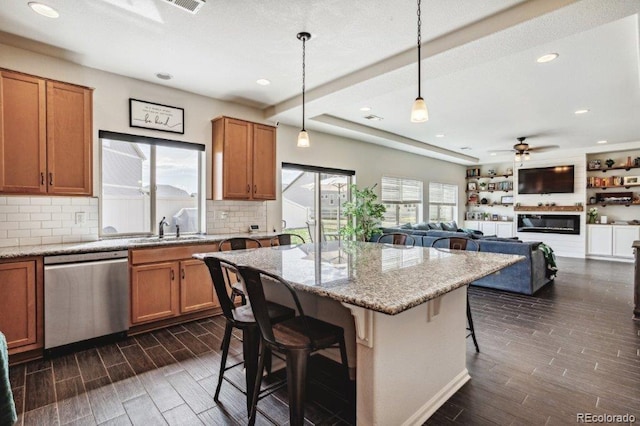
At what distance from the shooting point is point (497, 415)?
2023 millimetres

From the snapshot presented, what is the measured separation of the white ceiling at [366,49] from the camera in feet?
7.97

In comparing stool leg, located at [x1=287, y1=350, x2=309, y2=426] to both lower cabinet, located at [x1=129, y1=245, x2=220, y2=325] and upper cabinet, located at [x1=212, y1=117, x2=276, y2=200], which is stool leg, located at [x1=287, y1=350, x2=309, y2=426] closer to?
lower cabinet, located at [x1=129, y1=245, x2=220, y2=325]

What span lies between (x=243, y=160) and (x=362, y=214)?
2.58 m

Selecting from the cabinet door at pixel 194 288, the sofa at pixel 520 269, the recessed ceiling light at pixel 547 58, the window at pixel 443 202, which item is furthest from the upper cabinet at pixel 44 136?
the window at pixel 443 202

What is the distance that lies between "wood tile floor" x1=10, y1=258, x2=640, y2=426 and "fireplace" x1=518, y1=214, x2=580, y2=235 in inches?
216

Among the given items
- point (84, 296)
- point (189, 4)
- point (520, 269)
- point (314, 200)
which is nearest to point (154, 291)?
point (84, 296)

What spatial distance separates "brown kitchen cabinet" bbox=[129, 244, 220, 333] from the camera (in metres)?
3.31

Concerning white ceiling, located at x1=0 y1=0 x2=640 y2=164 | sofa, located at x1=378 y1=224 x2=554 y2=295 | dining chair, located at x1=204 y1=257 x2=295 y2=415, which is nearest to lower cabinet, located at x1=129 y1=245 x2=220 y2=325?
dining chair, located at x1=204 y1=257 x2=295 y2=415

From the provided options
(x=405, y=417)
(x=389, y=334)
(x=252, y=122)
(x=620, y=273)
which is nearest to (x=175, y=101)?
(x=252, y=122)

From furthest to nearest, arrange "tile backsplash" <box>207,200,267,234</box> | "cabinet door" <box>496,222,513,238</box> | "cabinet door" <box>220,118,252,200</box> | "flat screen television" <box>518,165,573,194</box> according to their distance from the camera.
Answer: "cabinet door" <box>496,222,513,238</box>
"flat screen television" <box>518,165,573,194</box>
"tile backsplash" <box>207,200,267,234</box>
"cabinet door" <box>220,118,252,200</box>

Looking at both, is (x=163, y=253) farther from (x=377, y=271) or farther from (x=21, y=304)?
(x=377, y=271)

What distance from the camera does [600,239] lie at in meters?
7.91

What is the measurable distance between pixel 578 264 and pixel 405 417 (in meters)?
7.46

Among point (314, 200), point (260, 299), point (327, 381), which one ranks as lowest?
point (327, 381)
